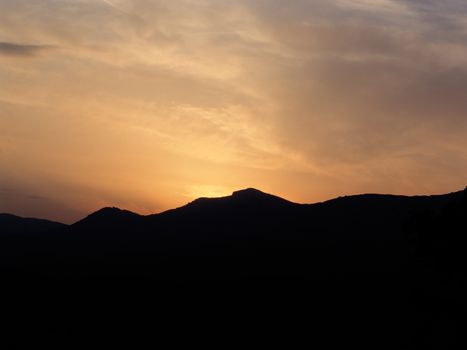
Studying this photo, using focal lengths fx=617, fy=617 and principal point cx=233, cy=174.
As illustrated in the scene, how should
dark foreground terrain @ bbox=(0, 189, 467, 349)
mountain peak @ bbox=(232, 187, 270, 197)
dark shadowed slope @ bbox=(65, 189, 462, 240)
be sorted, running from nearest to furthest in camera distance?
Answer: dark foreground terrain @ bbox=(0, 189, 467, 349) < dark shadowed slope @ bbox=(65, 189, 462, 240) < mountain peak @ bbox=(232, 187, 270, 197)

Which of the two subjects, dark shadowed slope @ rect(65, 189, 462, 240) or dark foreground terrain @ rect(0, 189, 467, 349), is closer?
dark foreground terrain @ rect(0, 189, 467, 349)

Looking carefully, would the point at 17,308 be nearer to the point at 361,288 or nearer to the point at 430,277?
the point at 361,288

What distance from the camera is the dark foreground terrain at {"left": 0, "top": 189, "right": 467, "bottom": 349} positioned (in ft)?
184

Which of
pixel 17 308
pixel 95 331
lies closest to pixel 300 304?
pixel 95 331

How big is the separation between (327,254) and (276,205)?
34298mm

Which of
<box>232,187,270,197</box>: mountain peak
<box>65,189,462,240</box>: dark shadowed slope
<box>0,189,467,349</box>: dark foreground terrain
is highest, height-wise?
<box>232,187,270,197</box>: mountain peak

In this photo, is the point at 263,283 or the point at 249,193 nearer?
the point at 263,283

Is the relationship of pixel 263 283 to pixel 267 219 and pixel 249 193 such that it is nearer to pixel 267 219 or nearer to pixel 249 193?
pixel 267 219

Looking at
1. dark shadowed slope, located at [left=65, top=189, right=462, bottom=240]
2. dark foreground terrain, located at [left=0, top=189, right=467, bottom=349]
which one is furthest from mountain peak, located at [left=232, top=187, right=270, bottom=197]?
dark foreground terrain, located at [left=0, top=189, right=467, bottom=349]

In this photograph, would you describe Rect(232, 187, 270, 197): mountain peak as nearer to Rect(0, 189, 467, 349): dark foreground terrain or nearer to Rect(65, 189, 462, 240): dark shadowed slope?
Rect(65, 189, 462, 240): dark shadowed slope

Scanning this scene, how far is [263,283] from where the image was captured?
243ft

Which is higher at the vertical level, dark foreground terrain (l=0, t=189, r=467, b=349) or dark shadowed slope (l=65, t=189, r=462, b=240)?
dark shadowed slope (l=65, t=189, r=462, b=240)

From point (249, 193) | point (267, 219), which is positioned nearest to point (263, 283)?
point (267, 219)

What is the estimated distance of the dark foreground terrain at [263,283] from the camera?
56.1 m
